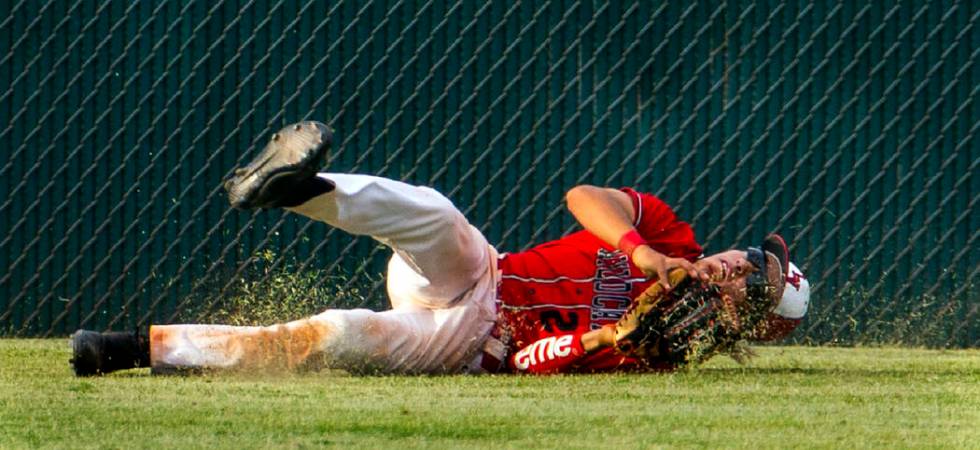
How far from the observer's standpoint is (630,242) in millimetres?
4676

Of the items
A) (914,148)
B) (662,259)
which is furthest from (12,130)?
(914,148)

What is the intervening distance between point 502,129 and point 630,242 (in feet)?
5.85

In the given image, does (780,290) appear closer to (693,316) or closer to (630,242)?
(693,316)

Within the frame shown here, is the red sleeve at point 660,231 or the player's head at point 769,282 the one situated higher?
the red sleeve at point 660,231

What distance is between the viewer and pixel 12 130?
6.39 meters

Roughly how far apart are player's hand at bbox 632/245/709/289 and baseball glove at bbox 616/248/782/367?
17mm

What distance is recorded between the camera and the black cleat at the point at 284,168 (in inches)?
171

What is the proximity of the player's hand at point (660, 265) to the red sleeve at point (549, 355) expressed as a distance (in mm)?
344

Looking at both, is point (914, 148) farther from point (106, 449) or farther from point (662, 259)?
point (106, 449)

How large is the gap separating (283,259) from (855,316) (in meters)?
2.11

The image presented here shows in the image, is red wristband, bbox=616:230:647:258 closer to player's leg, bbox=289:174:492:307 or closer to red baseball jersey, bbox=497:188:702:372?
red baseball jersey, bbox=497:188:702:372

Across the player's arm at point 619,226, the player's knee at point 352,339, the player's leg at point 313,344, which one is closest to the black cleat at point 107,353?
the player's leg at point 313,344

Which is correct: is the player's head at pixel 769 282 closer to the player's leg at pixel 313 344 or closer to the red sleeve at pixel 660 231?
the red sleeve at pixel 660 231

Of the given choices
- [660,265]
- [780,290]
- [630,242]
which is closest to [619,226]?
[630,242]
